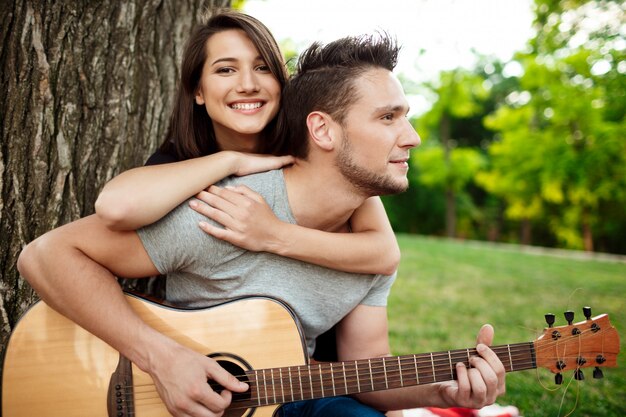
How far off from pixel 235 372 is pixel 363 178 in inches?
38.2

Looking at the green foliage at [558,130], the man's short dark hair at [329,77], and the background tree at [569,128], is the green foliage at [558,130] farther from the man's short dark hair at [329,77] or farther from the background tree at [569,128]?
the man's short dark hair at [329,77]

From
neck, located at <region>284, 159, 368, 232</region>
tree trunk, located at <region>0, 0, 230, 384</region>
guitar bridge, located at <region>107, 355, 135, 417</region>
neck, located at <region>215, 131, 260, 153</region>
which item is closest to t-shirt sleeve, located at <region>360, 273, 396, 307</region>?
neck, located at <region>284, 159, 368, 232</region>

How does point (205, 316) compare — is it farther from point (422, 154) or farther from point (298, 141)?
point (422, 154)

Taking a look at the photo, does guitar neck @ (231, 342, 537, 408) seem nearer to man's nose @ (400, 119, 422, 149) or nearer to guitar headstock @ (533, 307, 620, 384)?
guitar headstock @ (533, 307, 620, 384)

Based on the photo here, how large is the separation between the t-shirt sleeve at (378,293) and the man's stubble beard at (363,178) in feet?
1.41

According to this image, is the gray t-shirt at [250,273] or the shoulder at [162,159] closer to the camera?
the gray t-shirt at [250,273]

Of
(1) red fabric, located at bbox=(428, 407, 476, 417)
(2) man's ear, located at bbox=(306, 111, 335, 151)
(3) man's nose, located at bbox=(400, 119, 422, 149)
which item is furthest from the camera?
(1) red fabric, located at bbox=(428, 407, 476, 417)

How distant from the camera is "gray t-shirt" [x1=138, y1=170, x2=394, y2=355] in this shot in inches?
81.8

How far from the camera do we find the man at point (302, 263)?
195 centimetres

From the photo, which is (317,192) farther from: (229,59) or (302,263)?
(229,59)

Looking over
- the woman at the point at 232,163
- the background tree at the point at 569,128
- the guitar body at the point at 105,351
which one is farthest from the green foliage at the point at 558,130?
the guitar body at the point at 105,351

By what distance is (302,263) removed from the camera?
2.29m

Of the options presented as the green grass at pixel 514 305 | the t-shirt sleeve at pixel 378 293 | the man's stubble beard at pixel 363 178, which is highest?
the man's stubble beard at pixel 363 178

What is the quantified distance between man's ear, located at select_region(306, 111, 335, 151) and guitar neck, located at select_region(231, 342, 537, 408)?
95cm
